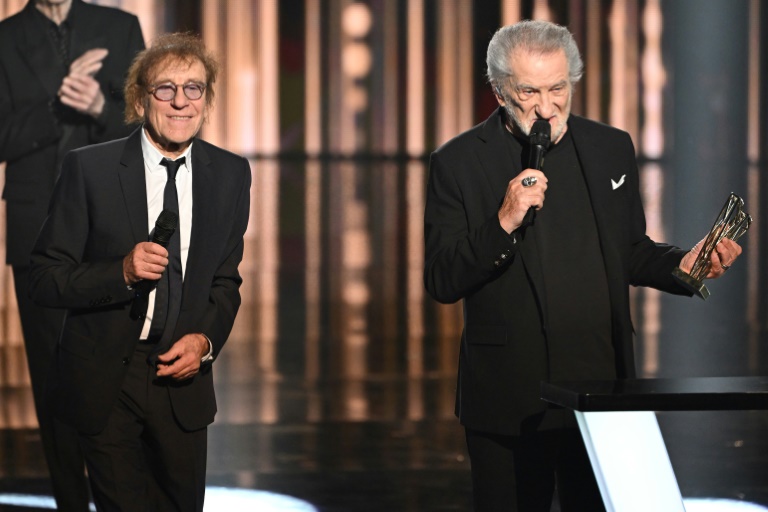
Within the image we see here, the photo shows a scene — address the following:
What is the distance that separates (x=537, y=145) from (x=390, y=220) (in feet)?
34.9

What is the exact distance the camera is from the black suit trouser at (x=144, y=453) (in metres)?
3.02

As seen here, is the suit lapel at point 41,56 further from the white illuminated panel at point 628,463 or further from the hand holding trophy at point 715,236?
the white illuminated panel at point 628,463

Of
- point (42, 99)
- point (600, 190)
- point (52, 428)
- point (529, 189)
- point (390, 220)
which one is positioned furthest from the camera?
point (390, 220)

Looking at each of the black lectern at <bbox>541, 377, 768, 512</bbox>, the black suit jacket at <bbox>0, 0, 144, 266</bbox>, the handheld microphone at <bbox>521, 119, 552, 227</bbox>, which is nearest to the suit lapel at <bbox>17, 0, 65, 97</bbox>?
the black suit jacket at <bbox>0, 0, 144, 266</bbox>

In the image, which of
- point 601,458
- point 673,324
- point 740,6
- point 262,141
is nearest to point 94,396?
point 601,458

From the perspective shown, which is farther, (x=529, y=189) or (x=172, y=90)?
(x=172, y=90)

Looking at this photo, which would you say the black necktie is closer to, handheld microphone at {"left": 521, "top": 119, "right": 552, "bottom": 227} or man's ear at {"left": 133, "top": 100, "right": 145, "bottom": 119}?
man's ear at {"left": 133, "top": 100, "right": 145, "bottom": 119}

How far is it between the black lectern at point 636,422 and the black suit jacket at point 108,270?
84cm

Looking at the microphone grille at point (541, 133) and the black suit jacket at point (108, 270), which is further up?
the microphone grille at point (541, 133)


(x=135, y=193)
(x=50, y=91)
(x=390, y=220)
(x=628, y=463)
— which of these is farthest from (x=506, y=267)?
(x=390, y=220)

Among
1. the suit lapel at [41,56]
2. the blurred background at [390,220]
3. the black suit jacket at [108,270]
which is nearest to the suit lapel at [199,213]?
the black suit jacket at [108,270]

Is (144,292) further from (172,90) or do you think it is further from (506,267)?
(506,267)

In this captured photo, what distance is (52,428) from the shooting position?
4047 mm

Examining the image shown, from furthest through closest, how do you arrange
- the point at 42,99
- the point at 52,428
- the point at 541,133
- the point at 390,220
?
the point at 390,220
the point at 42,99
the point at 52,428
the point at 541,133
